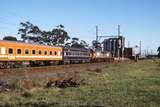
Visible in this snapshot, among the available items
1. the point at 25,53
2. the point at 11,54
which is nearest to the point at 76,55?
the point at 25,53

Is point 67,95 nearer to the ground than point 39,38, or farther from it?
nearer to the ground

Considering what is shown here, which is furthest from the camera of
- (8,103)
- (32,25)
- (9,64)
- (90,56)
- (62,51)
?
(32,25)

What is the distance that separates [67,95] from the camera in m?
12.4

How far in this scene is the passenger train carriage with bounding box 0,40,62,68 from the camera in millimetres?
27984

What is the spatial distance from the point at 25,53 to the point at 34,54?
216 centimetres

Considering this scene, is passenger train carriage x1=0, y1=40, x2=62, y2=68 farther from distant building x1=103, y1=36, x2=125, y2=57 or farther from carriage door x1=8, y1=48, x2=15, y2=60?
distant building x1=103, y1=36, x2=125, y2=57

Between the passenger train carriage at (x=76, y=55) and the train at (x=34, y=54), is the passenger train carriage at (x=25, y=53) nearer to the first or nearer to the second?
the train at (x=34, y=54)

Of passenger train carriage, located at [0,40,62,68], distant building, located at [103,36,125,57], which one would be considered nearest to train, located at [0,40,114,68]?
passenger train carriage, located at [0,40,62,68]

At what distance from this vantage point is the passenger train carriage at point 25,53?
2798 cm

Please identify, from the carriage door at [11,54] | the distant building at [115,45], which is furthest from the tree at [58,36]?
the carriage door at [11,54]

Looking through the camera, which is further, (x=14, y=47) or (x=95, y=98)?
(x=14, y=47)

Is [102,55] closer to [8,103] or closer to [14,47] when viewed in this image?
[14,47]

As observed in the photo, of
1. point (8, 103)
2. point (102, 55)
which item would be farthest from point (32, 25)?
point (8, 103)

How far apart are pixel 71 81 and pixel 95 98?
435cm
